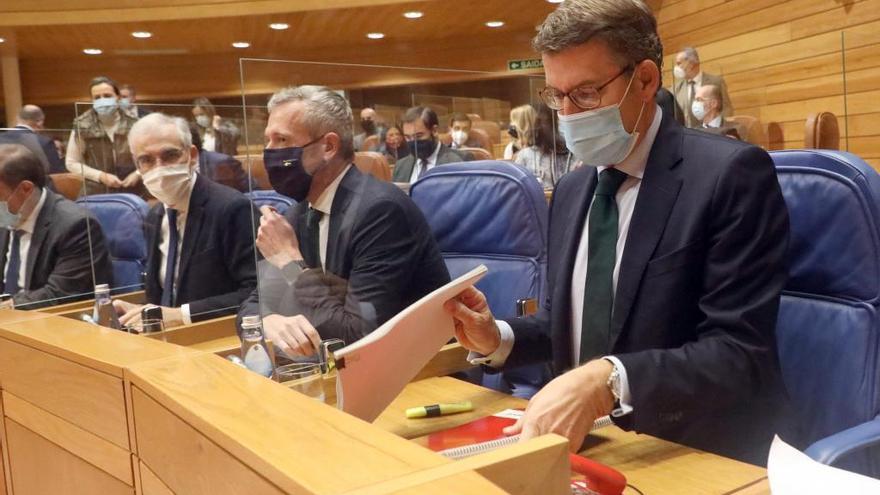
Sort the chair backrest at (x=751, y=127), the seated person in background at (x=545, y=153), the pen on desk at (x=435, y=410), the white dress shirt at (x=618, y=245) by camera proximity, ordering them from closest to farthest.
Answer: the pen on desk at (x=435, y=410)
the white dress shirt at (x=618, y=245)
the seated person in background at (x=545, y=153)
the chair backrest at (x=751, y=127)

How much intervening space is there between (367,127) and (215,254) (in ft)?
2.25

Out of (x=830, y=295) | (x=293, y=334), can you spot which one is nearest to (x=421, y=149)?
(x=293, y=334)

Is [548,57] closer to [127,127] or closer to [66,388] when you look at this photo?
[66,388]

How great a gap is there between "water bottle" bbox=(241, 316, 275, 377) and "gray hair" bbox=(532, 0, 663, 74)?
719 mm

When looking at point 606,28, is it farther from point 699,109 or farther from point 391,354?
point 699,109

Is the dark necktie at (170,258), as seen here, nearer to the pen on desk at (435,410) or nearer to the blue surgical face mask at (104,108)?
the blue surgical face mask at (104,108)

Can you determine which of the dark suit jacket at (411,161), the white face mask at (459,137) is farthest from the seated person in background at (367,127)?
the white face mask at (459,137)

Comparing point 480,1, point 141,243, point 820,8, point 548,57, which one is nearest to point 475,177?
point 548,57

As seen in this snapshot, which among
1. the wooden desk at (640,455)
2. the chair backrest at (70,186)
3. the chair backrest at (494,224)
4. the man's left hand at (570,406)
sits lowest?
the wooden desk at (640,455)

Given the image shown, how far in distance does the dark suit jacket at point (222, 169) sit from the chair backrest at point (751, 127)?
12.6 feet

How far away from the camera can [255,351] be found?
1.43 metres

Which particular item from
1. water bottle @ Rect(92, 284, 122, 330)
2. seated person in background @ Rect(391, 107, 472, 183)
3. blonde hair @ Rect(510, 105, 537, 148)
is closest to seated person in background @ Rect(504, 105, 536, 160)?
blonde hair @ Rect(510, 105, 537, 148)

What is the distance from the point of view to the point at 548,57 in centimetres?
148

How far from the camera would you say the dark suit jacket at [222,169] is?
2506 mm
